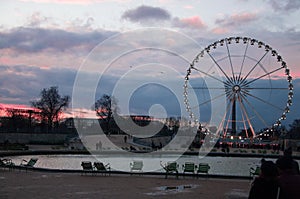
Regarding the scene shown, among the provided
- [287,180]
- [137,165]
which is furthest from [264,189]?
[137,165]

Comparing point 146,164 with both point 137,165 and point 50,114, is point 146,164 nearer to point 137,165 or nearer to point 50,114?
point 137,165

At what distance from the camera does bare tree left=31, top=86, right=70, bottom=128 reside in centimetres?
9081

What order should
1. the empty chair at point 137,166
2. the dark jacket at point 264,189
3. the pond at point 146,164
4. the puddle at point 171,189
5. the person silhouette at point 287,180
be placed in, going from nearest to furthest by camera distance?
the dark jacket at point 264,189
the person silhouette at point 287,180
the puddle at point 171,189
the empty chair at point 137,166
the pond at point 146,164

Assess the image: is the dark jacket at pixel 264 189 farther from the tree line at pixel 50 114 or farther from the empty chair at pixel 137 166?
the tree line at pixel 50 114

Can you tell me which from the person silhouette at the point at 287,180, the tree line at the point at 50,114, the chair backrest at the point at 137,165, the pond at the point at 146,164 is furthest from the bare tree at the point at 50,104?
the person silhouette at the point at 287,180

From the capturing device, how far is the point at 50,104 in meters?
91.2

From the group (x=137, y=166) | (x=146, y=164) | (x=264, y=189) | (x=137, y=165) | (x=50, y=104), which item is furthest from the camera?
(x=50, y=104)

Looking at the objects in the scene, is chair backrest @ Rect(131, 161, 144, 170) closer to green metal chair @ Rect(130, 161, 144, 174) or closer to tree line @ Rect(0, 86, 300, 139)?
green metal chair @ Rect(130, 161, 144, 174)

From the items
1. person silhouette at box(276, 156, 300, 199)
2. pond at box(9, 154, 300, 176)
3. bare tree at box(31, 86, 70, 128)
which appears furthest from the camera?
bare tree at box(31, 86, 70, 128)

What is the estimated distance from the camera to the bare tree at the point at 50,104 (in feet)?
298

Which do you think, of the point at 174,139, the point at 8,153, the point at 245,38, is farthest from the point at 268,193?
the point at 174,139

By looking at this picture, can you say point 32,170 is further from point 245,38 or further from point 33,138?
point 33,138

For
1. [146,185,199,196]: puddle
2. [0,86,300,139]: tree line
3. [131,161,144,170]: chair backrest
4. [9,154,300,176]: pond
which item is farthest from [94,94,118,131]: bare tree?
[146,185,199,196]: puddle

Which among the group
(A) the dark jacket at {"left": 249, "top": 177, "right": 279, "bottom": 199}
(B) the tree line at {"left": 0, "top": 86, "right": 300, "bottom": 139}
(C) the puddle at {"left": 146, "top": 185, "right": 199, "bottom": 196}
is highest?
(B) the tree line at {"left": 0, "top": 86, "right": 300, "bottom": 139}
